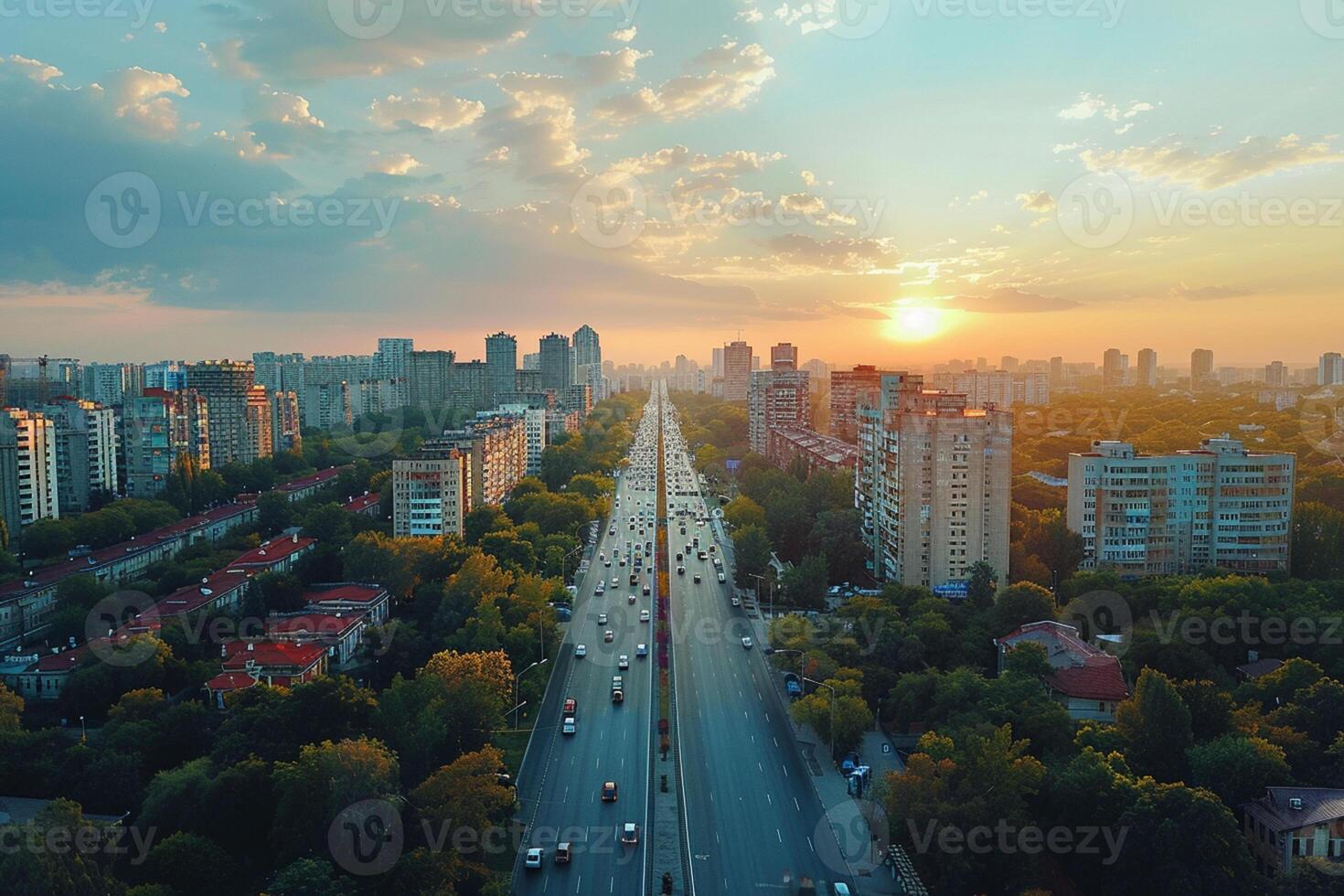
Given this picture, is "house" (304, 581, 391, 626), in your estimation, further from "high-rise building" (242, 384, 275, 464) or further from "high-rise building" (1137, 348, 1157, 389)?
"high-rise building" (1137, 348, 1157, 389)

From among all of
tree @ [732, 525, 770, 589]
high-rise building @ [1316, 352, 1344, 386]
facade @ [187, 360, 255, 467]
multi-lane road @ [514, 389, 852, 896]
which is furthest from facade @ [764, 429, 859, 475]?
high-rise building @ [1316, 352, 1344, 386]

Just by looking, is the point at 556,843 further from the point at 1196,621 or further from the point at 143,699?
the point at 1196,621

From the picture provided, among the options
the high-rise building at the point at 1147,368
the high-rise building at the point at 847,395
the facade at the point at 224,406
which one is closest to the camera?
the facade at the point at 224,406

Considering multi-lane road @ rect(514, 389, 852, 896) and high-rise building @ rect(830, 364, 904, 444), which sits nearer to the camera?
multi-lane road @ rect(514, 389, 852, 896)

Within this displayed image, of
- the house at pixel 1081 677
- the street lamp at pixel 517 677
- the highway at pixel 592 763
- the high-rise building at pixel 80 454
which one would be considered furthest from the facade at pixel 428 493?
the house at pixel 1081 677

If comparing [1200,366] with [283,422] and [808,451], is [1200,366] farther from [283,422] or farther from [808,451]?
[283,422]

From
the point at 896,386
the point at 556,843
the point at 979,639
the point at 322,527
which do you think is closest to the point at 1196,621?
the point at 979,639

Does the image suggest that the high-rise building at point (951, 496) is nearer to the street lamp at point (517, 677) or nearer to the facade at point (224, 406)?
the street lamp at point (517, 677)
